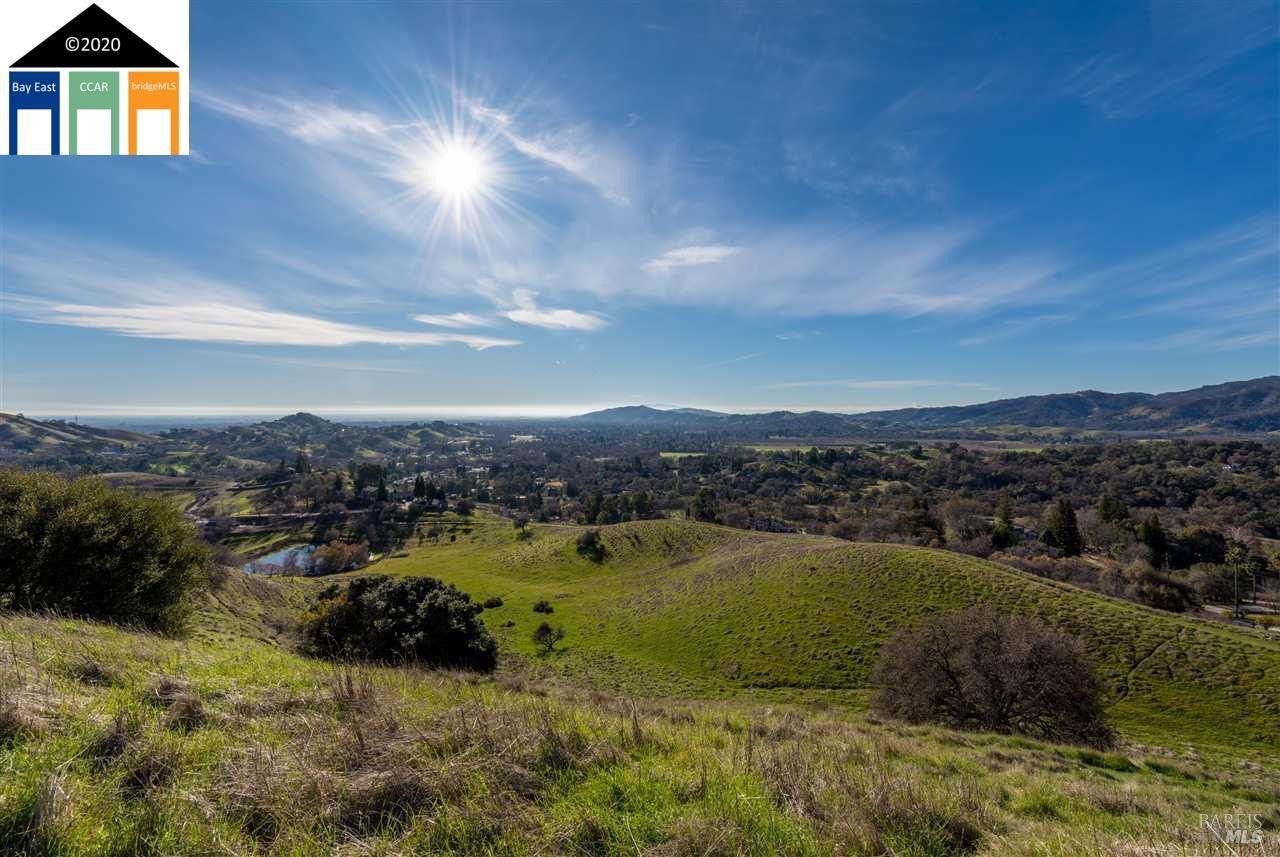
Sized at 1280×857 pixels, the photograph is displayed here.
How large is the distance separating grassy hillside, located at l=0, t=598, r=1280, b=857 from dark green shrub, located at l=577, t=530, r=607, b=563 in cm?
6390

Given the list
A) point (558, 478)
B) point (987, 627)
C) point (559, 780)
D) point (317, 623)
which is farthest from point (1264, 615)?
point (558, 478)

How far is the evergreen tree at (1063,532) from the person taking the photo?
67.6 m

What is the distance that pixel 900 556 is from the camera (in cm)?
4181

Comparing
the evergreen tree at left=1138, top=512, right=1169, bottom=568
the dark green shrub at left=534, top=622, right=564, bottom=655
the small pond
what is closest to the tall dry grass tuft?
the dark green shrub at left=534, top=622, right=564, bottom=655

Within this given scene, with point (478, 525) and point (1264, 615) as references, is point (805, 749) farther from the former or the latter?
point (478, 525)

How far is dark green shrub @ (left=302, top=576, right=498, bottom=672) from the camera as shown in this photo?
22016mm

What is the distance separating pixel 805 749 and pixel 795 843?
11.3 ft

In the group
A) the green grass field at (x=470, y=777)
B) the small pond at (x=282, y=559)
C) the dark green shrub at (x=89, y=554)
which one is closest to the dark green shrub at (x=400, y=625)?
the dark green shrub at (x=89, y=554)

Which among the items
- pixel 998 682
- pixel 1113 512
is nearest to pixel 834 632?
pixel 998 682

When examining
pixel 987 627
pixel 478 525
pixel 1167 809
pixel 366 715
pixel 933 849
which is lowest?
pixel 478 525

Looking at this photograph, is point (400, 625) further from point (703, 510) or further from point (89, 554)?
point (703, 510)

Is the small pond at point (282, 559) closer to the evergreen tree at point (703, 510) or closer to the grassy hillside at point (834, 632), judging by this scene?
the grassy hillside at point (834, 632)

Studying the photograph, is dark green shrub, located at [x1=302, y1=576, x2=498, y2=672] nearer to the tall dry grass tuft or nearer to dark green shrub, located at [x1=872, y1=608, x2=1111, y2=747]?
the tall dry grass tuft

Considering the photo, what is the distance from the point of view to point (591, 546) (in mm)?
71125
